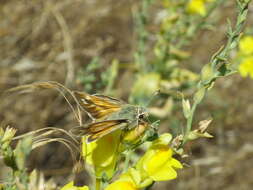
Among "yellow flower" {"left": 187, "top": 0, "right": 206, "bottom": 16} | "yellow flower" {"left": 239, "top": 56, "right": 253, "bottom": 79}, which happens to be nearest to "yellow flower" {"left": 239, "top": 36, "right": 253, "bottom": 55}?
"yellow flower" {"left": 239, "top": 56, "right": 253, "bottom": 79}

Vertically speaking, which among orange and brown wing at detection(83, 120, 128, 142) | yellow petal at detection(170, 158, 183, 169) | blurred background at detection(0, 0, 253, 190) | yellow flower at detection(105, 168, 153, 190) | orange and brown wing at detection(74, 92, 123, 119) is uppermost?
orange and brown wing at detection(74, 92, 123, 119)

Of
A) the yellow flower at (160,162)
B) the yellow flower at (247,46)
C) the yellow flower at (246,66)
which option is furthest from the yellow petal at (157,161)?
the yellow flower at (247,46)

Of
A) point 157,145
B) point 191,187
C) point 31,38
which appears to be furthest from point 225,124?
point 157,145

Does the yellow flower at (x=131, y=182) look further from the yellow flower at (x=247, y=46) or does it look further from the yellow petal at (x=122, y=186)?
the yellow flower at (x=247, y=46)

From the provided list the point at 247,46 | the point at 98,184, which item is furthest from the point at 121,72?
the point at 98,184

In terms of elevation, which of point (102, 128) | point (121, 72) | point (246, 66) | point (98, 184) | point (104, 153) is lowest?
point (121, 72)

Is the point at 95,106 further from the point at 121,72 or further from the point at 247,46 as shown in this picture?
the point at 121,72

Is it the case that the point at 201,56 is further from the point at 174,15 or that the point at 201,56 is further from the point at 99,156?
the point at 99,156

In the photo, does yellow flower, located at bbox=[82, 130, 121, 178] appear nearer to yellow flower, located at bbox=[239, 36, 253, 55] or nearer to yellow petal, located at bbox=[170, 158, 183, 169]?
yellow petal, located at bbox=[170, 158, 183, 169]
